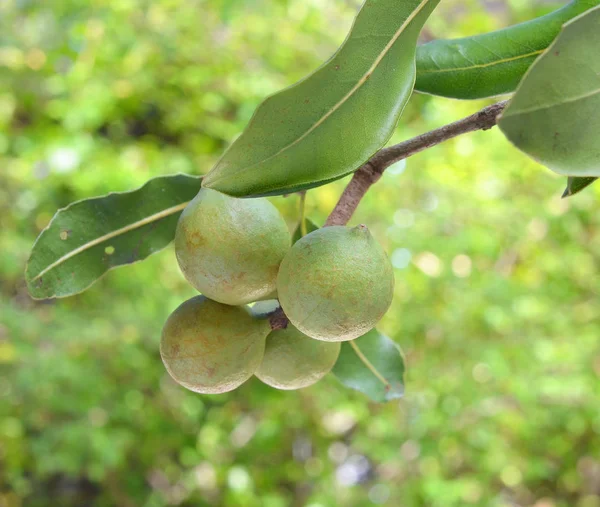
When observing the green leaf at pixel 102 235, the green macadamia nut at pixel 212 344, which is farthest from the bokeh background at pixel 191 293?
the green macadamia nut at pixel 212 344

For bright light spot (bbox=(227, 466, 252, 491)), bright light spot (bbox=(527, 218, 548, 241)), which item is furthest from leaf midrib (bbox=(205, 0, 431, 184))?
bright light spot (bbox=(227, 466, 252, 491))

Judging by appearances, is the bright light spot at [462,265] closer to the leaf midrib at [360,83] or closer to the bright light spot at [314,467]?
the bright light spot at [314,467]

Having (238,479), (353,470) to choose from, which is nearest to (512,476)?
(353,470)

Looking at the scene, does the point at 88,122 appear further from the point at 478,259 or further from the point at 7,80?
the point at 478,259

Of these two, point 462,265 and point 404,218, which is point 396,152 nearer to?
point 404,218

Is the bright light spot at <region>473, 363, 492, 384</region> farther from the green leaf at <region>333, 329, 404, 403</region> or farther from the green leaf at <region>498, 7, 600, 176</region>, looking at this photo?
the green leaf at <region>498, 7, 600, 176</region>

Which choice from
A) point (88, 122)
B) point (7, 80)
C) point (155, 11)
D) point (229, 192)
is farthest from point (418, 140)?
point (7, 80)
